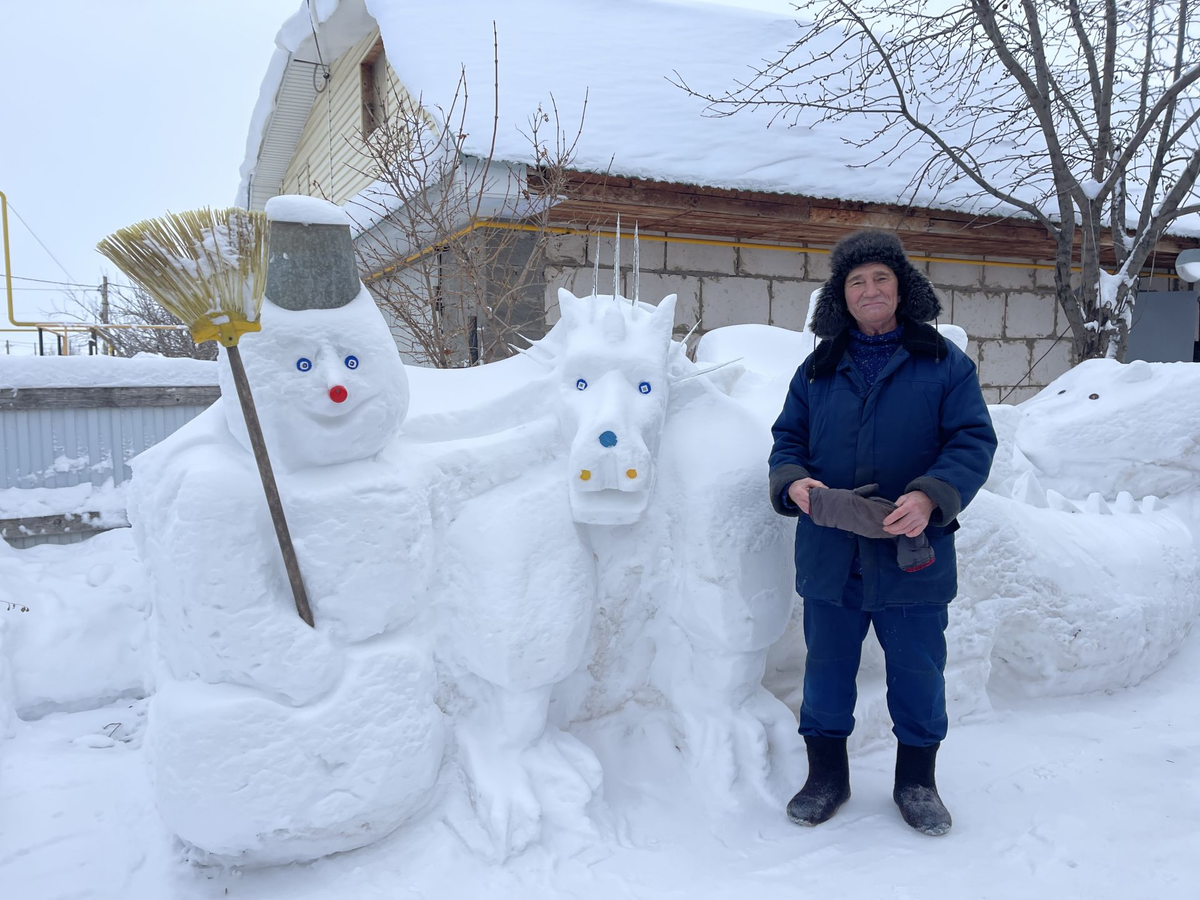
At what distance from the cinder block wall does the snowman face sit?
3.47 m

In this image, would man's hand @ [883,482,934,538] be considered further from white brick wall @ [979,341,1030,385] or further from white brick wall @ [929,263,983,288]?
white brick wall @ [979,341,1030,385]

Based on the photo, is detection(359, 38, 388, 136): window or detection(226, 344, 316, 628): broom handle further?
detection(359, 38, 388, 136): window

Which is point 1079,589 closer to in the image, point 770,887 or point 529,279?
point 770,887

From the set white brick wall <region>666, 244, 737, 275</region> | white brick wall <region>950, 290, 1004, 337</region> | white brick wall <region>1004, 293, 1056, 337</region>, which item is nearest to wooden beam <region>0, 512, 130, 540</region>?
white brick wall <region>666, 244, 737, 275</region>

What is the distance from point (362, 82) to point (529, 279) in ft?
11.9

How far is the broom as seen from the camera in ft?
5.39

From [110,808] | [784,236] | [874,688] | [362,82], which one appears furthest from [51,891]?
[362,82]

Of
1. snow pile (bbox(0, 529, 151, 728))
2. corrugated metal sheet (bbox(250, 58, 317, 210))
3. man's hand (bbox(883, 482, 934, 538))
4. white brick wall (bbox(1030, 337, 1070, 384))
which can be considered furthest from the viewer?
corrugated metal sheet (bbox(250, 58, 317, 210))

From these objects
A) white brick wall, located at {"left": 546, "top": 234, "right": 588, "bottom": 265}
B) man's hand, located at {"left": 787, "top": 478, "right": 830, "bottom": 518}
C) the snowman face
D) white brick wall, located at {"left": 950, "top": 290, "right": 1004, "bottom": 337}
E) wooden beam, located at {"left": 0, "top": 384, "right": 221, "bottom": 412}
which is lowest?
man's hand, located at {"left": 787, "top": 478, "right": 830, "bottom": 518}

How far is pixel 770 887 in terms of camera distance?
1.91 m

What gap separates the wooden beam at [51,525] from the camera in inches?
176

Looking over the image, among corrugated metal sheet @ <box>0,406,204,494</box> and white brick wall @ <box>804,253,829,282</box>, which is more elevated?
white brick wall @ <box>804,253,829,282</box>

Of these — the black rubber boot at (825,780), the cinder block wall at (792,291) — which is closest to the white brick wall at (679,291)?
the cinder block wall at (792,291)

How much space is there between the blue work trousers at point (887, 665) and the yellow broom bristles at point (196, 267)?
5.20ft
